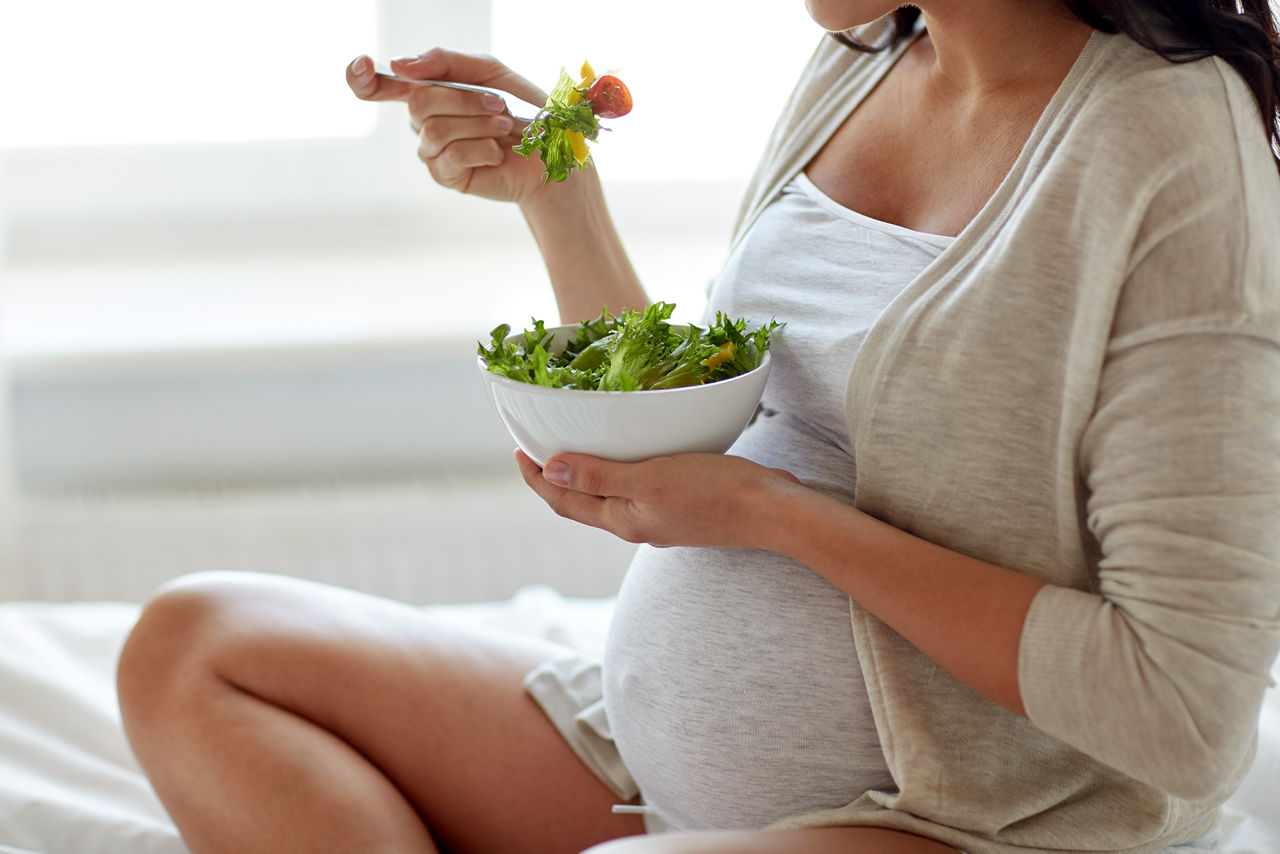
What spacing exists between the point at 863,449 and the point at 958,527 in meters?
0.09

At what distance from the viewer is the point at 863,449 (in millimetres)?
866

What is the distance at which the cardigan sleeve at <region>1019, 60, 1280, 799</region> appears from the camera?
0.70m

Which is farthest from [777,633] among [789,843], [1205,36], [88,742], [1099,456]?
[88,742]

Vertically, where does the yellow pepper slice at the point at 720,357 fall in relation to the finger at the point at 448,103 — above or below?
below

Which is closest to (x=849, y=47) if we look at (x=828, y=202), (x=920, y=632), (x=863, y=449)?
Result: (x=828, y=202)

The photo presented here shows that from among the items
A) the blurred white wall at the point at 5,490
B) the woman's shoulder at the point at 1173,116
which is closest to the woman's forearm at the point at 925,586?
the woman's shoulder at the point at 1173,116

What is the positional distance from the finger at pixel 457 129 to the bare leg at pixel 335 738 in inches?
19.0

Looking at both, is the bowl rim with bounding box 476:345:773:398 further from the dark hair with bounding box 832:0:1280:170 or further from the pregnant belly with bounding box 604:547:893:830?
the dark hair with bounding box 832:0:1280:170

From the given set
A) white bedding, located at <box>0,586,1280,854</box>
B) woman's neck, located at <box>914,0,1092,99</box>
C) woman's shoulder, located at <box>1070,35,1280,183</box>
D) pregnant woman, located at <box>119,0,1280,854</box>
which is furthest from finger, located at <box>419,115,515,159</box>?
white bedding, located at <box>0,586,1280,854</box>

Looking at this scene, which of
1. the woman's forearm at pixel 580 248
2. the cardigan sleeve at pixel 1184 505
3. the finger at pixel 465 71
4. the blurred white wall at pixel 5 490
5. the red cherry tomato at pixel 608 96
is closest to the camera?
the cardigan sleeve at pixel 1184 505

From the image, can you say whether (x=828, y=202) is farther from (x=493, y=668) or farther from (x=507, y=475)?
(x=507, y=475)

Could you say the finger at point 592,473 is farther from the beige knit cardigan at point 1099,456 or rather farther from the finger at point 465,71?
the finger at point 465,71

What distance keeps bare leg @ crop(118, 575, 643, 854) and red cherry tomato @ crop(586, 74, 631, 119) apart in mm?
549

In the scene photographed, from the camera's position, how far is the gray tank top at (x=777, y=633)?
2.85 ft
